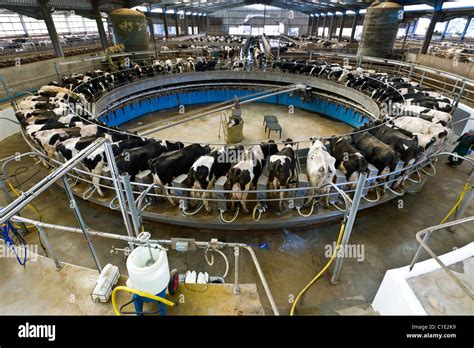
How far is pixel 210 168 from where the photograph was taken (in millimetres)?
5070

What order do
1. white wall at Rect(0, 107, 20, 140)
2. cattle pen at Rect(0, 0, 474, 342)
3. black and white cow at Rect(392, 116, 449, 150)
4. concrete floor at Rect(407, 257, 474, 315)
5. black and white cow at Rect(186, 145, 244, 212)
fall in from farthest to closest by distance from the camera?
1. white wall at Rect(0, 107, 20, 140)
2. black and white cow at Rect(392, 116, 449, 150)
3. black and white cow at Rect(186, 145, 244, 212)
4. concrete floor at Rect(407, 257, 474, 315)
5. cattle pen at Rect(0, 0, 474, 342)

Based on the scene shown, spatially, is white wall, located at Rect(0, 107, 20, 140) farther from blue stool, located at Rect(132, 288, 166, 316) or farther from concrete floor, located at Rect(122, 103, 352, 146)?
blue stool, located at Rect(132, 288, 166, 316)

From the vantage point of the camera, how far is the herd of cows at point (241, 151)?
196 inches

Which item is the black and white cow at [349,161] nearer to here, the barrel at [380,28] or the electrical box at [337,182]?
the electrical box at [337,182]

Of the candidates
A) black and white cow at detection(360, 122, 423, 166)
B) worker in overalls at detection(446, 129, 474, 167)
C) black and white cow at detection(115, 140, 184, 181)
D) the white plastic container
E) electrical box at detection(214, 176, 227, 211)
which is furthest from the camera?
worker in overalls at detection(446, 129, 474, 167)

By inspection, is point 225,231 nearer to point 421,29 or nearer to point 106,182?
point 106,182

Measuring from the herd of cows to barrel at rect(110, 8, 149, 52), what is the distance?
8.46 metres

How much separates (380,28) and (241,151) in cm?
1350

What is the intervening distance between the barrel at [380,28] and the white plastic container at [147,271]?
16728mm

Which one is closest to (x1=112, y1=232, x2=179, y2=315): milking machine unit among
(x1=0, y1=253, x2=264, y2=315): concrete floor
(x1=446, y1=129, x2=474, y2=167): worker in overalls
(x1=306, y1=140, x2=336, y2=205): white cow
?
(x1=0, y1=253, x2=264, y2=315): concrete floor

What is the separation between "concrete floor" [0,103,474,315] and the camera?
160 inches

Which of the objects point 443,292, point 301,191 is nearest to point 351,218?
point 443,292

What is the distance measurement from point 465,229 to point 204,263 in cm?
525
